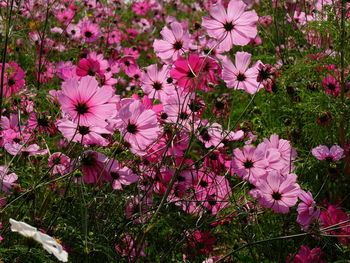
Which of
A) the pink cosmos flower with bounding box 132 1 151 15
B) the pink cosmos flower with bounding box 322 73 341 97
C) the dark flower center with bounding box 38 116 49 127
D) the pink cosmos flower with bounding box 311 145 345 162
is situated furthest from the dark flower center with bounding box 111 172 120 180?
the pink cosmos flower with bounding box 132 1 151 15

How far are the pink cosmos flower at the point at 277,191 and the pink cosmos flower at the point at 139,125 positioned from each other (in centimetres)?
31

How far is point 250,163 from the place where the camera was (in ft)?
3.87

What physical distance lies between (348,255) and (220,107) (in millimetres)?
613

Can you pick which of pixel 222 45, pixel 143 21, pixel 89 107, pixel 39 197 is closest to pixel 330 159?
pixel 222 45

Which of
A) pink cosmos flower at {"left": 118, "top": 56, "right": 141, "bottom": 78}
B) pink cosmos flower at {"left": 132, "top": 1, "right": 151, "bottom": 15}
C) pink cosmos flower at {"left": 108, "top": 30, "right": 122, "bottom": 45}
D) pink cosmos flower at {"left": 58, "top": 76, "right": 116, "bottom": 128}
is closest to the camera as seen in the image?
pink cosmos flower at {"left": 58, "top": 76, "right": 116, "bottom": 128}

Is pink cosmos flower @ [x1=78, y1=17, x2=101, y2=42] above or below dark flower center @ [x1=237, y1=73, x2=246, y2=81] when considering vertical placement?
above

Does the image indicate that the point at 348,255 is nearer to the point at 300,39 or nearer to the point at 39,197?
the point at 39,197

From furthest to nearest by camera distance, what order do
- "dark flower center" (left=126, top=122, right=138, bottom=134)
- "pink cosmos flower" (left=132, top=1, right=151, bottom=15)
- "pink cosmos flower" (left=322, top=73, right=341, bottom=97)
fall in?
"pink cosmos flower" (left=132, top=1, right=151, bottom=15), "pink cosmos flower" (left=322, top=73, right=341, bottom=97), "dark flower center" (left=126, top=122, right=138, bottom=134)

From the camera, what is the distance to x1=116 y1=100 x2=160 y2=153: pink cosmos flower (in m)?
1.00

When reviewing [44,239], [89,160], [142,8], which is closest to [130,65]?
[89,160]

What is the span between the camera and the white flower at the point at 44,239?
0.61 metres

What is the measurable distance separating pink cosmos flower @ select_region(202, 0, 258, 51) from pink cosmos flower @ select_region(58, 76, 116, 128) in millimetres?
331

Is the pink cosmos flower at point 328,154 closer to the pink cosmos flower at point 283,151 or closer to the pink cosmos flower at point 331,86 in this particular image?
the pink cosmos flower at point 283,151

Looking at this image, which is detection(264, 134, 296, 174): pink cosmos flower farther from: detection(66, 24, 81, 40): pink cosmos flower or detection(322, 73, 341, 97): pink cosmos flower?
detection(66, 24, 81, 40): pink cosmos flower
